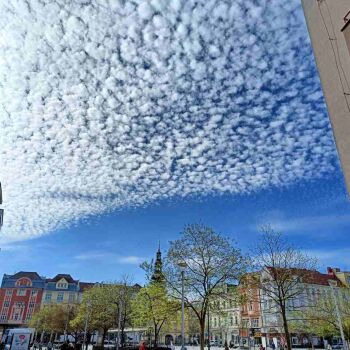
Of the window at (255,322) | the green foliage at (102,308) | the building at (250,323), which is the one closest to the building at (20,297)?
the green foliage at (102,308)

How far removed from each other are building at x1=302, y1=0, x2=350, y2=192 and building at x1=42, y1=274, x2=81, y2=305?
95.6 metres

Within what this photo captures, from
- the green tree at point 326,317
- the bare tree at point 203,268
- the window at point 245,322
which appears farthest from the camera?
the window at point 245,322

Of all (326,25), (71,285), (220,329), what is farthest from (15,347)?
(71,285)

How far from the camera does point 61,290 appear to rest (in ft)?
316

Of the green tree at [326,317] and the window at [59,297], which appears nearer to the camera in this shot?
the green tree at [326,317]

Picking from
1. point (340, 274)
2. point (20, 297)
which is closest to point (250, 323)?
point (340, 274)

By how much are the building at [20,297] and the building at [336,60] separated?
303ft

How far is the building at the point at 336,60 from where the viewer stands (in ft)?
31.4

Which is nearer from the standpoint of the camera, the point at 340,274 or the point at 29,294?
the point at 340,274

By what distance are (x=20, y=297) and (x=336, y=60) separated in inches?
3846

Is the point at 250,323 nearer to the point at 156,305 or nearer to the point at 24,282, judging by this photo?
the point at 156,305

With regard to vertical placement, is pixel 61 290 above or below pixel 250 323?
above

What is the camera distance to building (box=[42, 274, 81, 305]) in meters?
94.1

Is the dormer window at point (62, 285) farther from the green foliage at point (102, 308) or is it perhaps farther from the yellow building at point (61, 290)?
the green foliage at point (102, 308)
